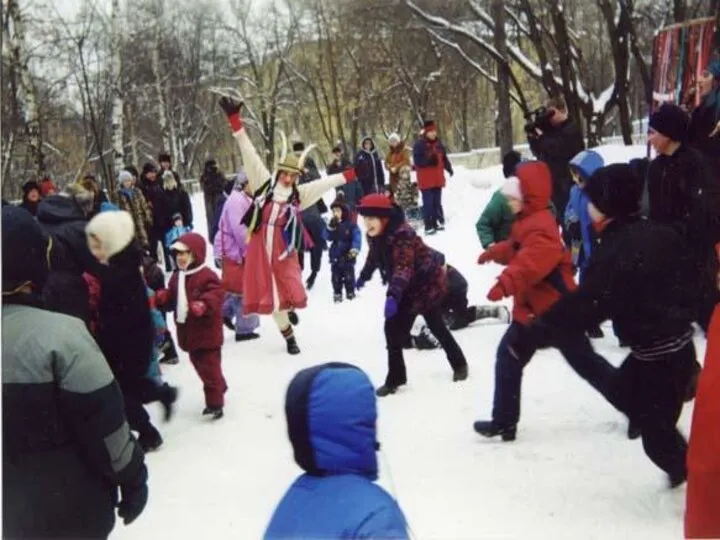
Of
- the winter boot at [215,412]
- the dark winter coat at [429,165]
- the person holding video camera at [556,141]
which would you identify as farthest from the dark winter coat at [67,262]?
the dark winter coat at [429,165]

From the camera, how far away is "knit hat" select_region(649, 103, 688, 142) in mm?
3443

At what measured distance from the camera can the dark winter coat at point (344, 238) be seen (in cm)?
717

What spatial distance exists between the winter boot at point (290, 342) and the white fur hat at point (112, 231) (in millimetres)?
1869

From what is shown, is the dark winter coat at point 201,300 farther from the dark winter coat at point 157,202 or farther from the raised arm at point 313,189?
the dark winter coat at point 157,202

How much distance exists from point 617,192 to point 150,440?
2413 mm

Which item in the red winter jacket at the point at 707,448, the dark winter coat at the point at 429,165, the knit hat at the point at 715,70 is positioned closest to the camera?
the red winter jacket at the point at 707,448

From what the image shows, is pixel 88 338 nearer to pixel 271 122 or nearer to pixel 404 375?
pixel 404 375

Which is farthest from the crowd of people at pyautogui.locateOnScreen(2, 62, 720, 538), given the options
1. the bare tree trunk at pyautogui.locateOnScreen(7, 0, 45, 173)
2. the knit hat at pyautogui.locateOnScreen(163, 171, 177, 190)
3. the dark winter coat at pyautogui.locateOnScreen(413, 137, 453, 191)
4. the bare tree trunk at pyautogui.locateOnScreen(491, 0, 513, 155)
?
the bare tree trunk at pyautogui.locateOnScreen(491, 0, 513, 155)

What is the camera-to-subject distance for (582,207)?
16.5 feet

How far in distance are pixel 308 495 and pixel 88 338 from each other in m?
0.75

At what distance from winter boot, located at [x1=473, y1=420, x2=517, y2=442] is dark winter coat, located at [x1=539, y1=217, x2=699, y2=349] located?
1.01 m

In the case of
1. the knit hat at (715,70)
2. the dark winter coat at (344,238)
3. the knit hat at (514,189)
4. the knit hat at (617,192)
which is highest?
the knit hat at (715,70)

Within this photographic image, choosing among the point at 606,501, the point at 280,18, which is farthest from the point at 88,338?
the point at 280,18

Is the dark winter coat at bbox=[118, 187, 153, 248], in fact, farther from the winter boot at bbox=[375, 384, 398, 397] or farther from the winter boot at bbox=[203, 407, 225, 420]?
the winter boot at bbox=[375, 384, 398, 397]
